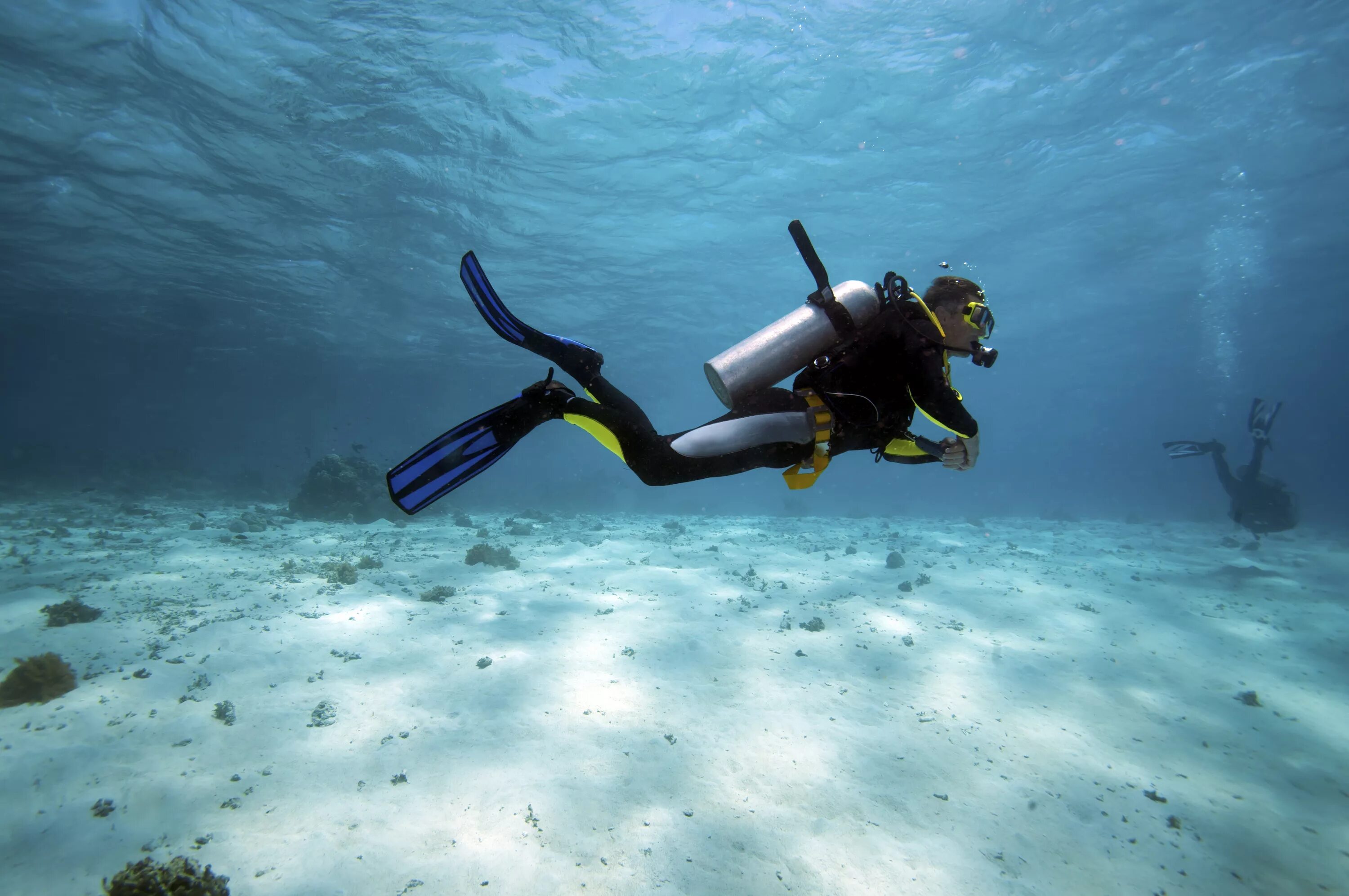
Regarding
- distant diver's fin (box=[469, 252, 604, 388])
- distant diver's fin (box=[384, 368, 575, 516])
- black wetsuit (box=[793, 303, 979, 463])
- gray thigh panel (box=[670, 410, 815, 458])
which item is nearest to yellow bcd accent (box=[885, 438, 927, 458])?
black wetsuit (box=[793, 303, 979, 463])

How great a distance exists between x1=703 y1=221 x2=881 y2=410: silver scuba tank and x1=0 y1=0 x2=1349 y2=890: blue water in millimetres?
12123

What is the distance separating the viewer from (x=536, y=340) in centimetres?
383

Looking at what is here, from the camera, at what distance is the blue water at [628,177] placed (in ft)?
40.4

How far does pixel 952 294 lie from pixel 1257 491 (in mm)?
18946

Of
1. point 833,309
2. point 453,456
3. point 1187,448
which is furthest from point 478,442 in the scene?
point 1187,448

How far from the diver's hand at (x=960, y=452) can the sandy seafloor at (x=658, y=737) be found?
2.82 m

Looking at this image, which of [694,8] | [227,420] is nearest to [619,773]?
[694,8]

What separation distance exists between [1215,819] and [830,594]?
5.41 meters

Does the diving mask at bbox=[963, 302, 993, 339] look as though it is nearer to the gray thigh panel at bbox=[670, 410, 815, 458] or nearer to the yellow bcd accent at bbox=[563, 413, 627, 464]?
the gray thigh panel at bbox=[670, 410, 815, 458]

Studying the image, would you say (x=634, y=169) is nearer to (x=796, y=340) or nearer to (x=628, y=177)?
(x=628, y=177)

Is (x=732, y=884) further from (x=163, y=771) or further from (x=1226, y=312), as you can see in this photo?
(x=1226, y=312)

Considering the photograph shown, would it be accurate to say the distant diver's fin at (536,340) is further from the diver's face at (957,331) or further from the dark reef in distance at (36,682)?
the dark reef in distance at (36,682)

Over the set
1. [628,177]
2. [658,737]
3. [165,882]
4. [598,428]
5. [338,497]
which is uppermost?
[628,177]

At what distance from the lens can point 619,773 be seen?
4301 mm
